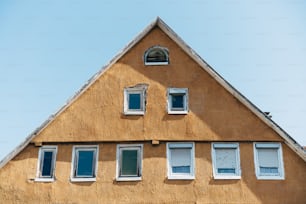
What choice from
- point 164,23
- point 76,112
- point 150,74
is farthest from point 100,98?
point 164,23

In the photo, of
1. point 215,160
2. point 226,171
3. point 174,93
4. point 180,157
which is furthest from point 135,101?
point 226,171

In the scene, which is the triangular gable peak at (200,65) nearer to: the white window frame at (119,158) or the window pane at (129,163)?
the white window frame at (119,158)

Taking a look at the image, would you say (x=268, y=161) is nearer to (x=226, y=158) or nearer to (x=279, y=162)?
(x=279, y=162)

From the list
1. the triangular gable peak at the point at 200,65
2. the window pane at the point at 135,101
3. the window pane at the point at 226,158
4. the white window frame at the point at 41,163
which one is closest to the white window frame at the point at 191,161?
the window pane at the point at 226,158

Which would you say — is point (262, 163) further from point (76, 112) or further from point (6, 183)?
point (6, 183)

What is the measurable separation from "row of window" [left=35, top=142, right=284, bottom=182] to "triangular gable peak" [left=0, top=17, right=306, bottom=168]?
689 millimetres

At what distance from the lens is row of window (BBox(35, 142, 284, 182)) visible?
18.9m

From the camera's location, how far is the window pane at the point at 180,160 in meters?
19.0

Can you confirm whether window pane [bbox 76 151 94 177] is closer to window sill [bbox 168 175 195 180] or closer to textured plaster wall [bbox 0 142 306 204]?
textured plaster wall [bbox 0 142 306 204]

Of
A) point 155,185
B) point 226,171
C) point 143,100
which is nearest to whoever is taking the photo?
point 155,185

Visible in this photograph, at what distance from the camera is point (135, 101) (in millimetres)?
20234

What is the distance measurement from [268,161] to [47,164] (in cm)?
977

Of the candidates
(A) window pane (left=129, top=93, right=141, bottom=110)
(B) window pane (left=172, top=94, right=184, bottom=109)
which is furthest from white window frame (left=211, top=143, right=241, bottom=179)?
(A) window pane (left=129, top=93, right=141, bottom=110)

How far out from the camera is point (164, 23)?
2105cm
